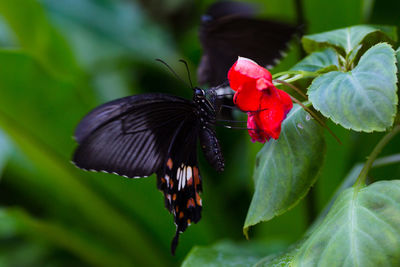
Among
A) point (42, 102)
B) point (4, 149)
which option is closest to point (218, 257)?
point (42, 102)

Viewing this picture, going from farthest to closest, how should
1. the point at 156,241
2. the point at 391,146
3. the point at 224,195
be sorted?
the point at 224,195 < the point at 156,241 < the point at 391,146

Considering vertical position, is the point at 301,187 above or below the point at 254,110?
below

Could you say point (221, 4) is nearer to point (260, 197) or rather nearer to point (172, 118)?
point (172, 118)

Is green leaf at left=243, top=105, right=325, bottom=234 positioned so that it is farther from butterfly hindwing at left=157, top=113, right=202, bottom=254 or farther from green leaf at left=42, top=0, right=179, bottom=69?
green leaf at left=42, top=0, right=179, bottom=69

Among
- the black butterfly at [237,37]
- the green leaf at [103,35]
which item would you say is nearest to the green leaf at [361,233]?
the black butterfly at [237,37]

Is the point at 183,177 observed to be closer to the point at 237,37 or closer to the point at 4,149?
the point at 237,37

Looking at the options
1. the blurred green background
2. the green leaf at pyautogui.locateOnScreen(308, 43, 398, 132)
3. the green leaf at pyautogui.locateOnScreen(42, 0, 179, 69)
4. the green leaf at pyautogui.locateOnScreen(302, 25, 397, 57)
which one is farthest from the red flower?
the green leaf at pyautogui.locateOnScreen(42, 0, 179, 69)

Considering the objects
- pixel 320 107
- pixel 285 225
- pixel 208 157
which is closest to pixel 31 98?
pixel 208 157
